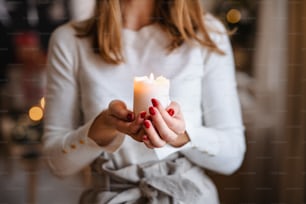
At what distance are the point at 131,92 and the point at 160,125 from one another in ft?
0.32

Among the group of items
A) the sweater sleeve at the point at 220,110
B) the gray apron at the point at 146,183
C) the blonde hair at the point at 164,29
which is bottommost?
the gray apron at the point at 146,183

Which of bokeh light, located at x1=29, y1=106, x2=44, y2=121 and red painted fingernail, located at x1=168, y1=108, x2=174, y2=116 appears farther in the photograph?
bokeh light, located at x1=29, y1=106, x2=44, y2=121

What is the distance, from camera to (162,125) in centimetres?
32

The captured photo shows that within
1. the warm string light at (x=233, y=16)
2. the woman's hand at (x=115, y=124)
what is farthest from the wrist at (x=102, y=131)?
the warm string light at (x=233, y=16)

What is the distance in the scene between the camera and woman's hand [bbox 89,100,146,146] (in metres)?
0.32

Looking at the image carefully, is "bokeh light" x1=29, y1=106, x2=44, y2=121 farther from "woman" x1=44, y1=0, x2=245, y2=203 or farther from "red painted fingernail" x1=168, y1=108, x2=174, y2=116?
"red painted fingernail" x1=168, y1=108, x2=174, y2=116

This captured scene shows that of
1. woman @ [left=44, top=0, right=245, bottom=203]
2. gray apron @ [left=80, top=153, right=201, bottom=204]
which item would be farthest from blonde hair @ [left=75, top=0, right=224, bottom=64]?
gray apron @ [left=80, top=153, right=201, bottom=204]

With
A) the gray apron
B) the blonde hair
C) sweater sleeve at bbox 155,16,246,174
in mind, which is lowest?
the gray apron

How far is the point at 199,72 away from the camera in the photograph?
1.38ft

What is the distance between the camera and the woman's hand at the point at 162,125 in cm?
31

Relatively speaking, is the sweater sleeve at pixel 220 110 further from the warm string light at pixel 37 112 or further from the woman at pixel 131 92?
the warm string light at pixel 37 112

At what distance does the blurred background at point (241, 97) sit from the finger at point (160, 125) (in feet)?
0.45

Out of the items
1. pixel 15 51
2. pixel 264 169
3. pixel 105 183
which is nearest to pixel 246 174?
pixel 264 169

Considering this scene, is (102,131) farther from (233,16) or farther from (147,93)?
(233,16)
